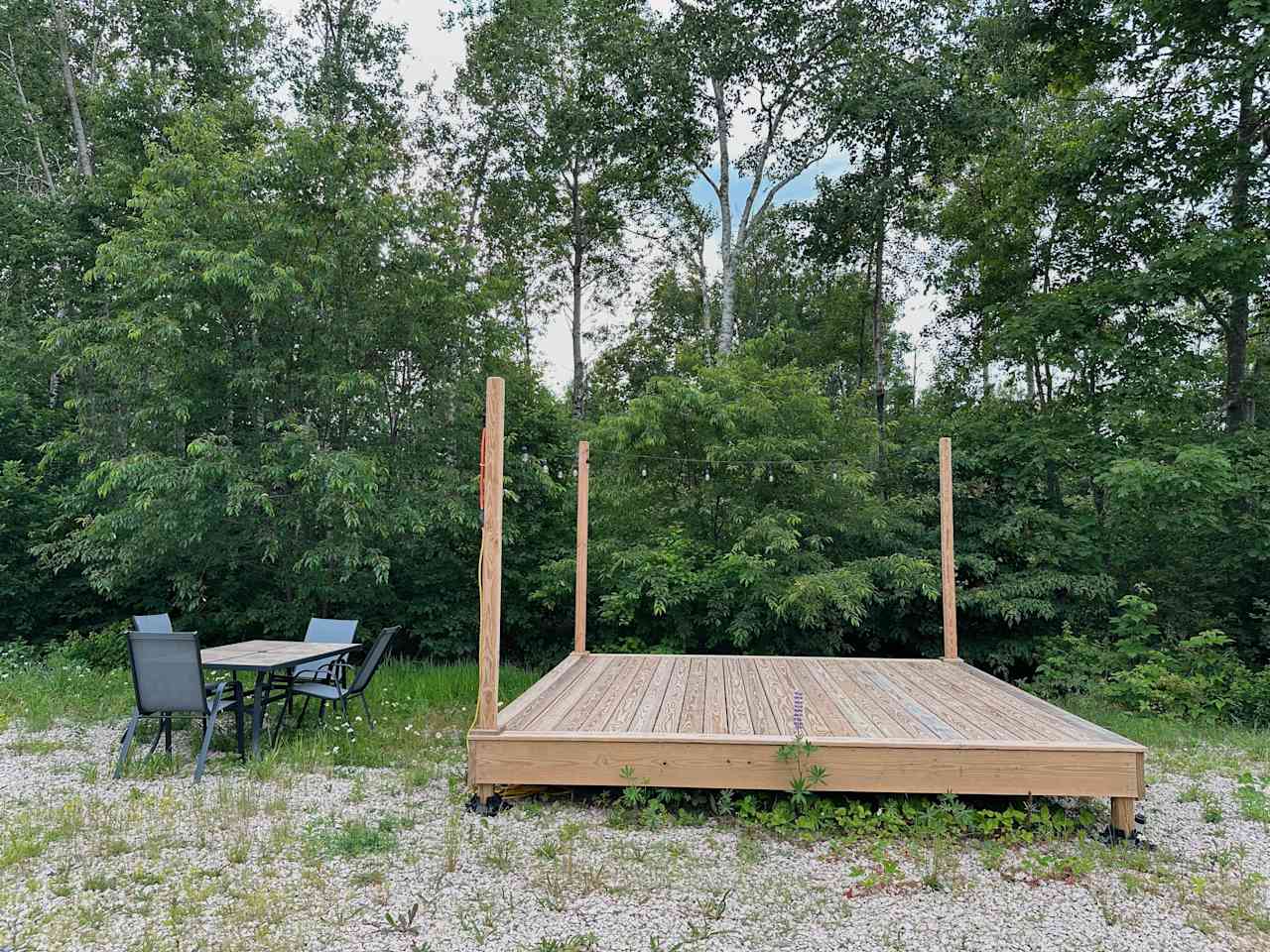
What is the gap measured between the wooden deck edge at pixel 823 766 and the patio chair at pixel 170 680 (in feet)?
4.66

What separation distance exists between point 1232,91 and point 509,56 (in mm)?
9279

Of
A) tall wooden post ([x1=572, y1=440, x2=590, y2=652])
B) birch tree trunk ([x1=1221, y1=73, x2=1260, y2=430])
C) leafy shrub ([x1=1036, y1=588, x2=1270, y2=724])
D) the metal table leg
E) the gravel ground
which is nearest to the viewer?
the gravel ground

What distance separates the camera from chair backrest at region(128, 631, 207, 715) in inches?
139

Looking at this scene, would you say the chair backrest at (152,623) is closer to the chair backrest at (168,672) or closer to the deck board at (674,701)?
the chair backrest at (168,672)

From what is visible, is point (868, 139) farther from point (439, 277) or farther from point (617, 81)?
point (439, 277)

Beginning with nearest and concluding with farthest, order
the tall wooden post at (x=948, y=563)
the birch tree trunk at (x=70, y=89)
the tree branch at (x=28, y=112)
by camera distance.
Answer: the tall wooden post at (x=948, y=563) < the birch tree trunk at (x=70, y=89) < the tree branch at (x=28, y=112)

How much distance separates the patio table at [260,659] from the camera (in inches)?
144

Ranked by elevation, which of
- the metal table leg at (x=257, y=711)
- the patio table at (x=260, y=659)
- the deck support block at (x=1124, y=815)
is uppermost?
the patio table at (x=260, y=659)

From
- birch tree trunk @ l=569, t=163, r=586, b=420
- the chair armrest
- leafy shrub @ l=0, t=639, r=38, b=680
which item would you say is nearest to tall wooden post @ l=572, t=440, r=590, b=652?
the chair armrest

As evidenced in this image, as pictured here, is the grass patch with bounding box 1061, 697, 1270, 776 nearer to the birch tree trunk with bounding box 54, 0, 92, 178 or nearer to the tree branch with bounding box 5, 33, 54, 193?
the birch tree trunk with bounding box 54, 0, 92, 178

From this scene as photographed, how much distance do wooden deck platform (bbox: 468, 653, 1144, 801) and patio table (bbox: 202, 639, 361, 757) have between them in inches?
46.2

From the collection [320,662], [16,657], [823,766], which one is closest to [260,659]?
[320,662]

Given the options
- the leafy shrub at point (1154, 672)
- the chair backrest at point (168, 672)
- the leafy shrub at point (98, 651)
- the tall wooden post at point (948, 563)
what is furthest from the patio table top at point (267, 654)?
the leafy shrub at point (1154, 672)

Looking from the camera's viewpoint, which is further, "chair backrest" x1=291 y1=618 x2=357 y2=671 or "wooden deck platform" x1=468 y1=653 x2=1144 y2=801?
"chair backrest" x1=291 y1=618 x2=357 y2=671
